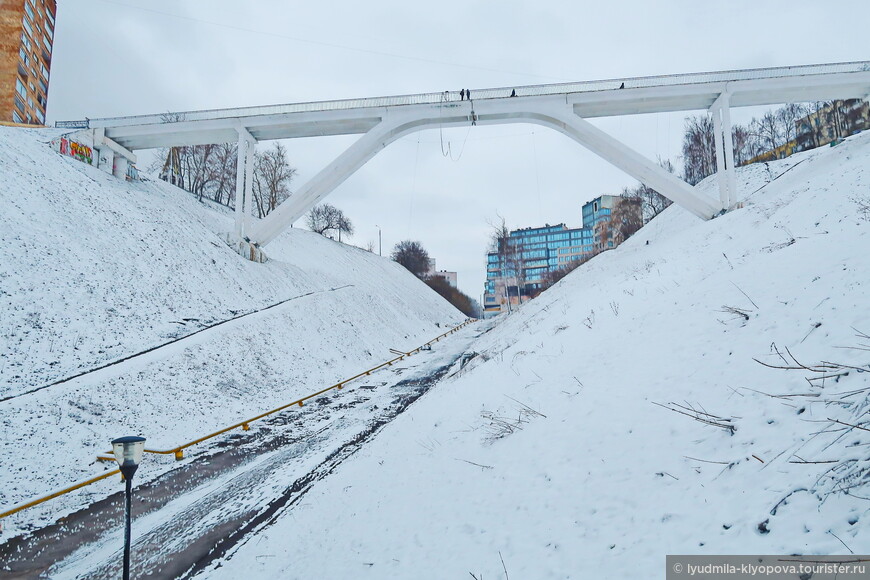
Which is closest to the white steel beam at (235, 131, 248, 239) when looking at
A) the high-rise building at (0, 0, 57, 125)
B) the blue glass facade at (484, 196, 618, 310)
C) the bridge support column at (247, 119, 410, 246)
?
the bridge support column at (247, 119, 410, 246)

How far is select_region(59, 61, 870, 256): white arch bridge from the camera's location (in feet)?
72.9

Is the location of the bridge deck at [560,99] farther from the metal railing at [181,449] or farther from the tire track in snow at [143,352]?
the metal railing at [181,449]

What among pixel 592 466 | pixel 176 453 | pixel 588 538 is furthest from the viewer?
pixel 176 453

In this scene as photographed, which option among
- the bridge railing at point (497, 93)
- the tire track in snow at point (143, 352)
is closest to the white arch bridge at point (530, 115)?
the bridge railing at point (497, 93)

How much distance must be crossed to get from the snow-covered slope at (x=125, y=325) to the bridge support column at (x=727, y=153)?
70.4ft

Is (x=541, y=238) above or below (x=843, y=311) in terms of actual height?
above

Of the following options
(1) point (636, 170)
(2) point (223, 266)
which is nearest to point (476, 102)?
(1) point (636, 170)

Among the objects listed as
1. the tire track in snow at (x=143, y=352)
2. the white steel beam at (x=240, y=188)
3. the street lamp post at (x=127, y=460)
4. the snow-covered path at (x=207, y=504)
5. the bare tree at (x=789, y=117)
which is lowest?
the snow-covered path at (x=207, y=504)

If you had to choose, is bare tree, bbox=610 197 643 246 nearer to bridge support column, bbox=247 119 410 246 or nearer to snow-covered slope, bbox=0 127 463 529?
bridge support column, bbox=247 119 410 246

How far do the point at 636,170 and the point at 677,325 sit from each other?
19252 millimetres

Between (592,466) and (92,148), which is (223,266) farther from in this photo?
(592,466)

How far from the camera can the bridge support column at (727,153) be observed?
22.6 metres

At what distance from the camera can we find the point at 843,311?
4727 millimetres

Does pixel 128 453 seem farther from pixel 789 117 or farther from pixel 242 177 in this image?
pixel 789 117
